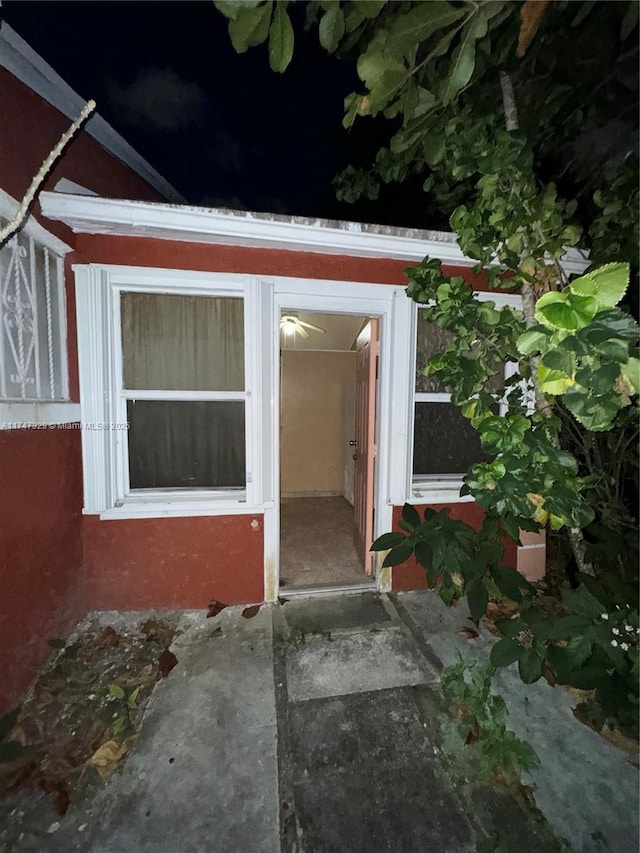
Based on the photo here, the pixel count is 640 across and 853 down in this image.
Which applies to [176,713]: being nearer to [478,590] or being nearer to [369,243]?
[478,590]

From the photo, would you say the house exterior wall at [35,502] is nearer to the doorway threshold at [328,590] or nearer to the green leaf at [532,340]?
the doorway threshold at [328,590]

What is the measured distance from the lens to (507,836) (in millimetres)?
1205

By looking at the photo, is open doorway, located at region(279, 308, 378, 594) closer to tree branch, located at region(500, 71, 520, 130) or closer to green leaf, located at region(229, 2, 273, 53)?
tree branch, located at region(500, 71, 520, 130)

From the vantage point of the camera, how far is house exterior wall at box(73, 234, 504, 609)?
7.28ft

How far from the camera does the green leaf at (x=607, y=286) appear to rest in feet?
2.78

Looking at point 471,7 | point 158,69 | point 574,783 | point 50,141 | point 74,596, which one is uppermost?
point 158,69

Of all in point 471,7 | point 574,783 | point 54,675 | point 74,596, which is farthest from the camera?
point 74,596

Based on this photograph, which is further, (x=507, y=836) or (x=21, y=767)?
(x=21, y=767)

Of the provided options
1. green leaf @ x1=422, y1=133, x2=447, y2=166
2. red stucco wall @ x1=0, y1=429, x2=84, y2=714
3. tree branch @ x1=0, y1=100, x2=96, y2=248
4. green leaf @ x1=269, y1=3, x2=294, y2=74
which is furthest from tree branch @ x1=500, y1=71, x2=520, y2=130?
red stucco wall @ x1=0, y1=429, x2=84, y2=714

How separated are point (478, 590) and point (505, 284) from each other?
151 cm

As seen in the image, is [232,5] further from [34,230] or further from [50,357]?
[50,357]

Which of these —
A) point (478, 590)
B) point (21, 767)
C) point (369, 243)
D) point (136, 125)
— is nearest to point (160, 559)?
point (21, 767)

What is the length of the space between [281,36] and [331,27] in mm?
186

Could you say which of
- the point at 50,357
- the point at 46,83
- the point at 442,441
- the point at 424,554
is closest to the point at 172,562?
the point at 50,357
